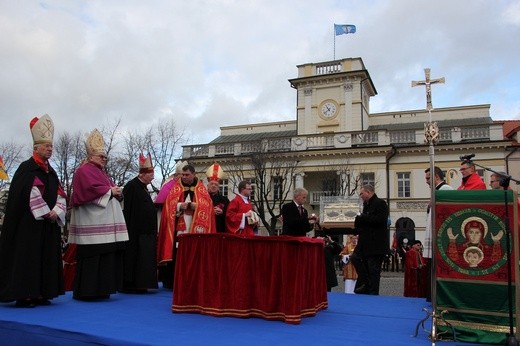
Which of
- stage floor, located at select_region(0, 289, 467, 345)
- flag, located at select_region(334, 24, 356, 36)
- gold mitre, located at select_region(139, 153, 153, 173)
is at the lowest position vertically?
stage floor, located at select_region(0, 289, 467, 345)

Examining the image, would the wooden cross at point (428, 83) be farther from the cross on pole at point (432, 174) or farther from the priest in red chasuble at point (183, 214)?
the priest in red chasuble at point (183, 214)

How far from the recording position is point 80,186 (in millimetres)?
5750

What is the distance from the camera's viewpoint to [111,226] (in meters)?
5.89

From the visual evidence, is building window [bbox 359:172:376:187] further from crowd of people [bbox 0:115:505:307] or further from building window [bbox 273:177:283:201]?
crowd of people [bbox 0:115:505:307]

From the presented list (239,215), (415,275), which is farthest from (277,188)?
(239,215)

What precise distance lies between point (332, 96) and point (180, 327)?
33.5m

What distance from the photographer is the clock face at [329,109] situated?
36125mm

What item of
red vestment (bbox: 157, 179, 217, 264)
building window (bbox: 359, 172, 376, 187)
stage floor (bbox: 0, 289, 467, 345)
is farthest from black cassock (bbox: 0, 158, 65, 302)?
building window (bbox: 359, 172, 376, 187)

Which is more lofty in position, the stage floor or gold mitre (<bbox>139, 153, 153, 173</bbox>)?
gold mitre (<bbox>139, 153, 153, 173</bbox>)

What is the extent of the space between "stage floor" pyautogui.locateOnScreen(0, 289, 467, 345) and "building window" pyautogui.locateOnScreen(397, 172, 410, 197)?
1100 inches

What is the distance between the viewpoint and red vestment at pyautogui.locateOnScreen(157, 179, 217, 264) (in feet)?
22.6

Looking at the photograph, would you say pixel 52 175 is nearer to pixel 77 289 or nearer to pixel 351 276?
pixel 77 289

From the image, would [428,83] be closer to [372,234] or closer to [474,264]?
[474,264]

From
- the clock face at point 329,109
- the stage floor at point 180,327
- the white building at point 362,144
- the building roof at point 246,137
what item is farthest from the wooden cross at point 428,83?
the building roof at point 246,137
